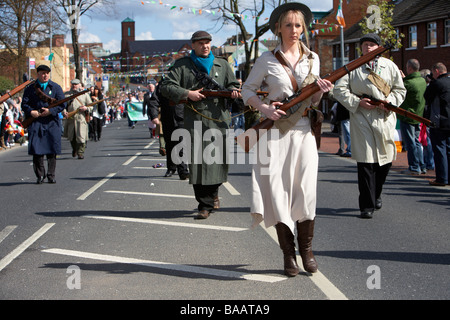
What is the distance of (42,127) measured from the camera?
41.2 feet

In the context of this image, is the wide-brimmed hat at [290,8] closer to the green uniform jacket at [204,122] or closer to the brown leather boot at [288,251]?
the brown leather boot at [288,251]

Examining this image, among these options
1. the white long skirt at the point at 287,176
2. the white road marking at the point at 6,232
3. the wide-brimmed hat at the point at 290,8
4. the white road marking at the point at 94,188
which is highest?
the wide-brimmed hat at the point at 290,8

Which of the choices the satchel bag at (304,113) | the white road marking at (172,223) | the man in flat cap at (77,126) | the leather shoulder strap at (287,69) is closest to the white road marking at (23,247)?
the white road marking at (172,223)

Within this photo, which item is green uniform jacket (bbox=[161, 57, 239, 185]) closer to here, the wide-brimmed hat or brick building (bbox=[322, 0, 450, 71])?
the wide-brimmed hat

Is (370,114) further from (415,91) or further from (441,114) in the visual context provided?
(415,91)

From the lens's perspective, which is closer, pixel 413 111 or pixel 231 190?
pixel 231 190

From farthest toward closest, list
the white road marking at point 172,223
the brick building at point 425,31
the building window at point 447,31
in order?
the brick building at point 425,31, the building window at point 447,31, the white road marking at point 172,223

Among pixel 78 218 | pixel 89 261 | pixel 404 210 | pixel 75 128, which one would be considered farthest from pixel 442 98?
pixel 75 128

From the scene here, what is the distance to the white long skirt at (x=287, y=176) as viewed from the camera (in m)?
5.43

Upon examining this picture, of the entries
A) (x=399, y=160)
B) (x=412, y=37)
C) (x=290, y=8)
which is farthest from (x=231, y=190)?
(x=412, y=37)

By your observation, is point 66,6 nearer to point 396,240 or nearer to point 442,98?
point 442,98

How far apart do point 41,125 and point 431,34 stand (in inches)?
1261

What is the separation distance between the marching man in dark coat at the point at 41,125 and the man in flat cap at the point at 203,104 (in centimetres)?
478

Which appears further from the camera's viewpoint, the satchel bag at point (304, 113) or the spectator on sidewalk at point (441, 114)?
the spectator on sidewalk at point (441, 114)
